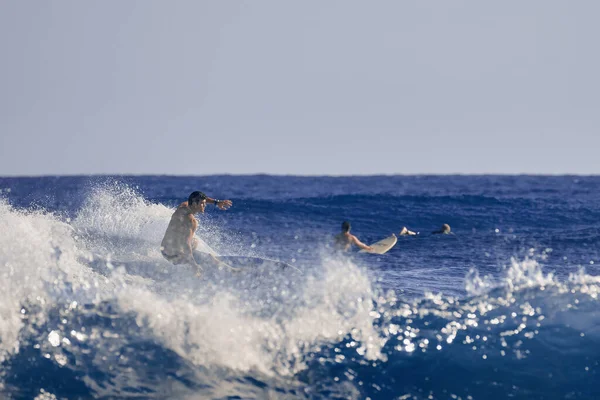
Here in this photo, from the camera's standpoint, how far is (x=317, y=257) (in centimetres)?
1731

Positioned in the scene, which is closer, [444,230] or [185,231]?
[185,231]

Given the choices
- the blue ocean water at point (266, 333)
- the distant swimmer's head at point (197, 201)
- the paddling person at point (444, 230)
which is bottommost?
the blue ocean water at point (266, 333)

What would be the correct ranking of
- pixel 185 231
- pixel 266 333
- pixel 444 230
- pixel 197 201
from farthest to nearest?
pixel 444 230 → pixel 185 231 → pixel 197 201 → pixel 266 333

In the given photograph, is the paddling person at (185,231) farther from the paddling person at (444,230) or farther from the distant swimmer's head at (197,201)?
the paddling person at (444,230)

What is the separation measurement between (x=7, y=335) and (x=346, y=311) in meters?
4.12

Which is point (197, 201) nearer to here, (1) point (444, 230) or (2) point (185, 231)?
(2) point (185, 231)

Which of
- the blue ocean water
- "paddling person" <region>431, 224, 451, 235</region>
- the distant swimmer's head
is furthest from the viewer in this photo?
"paddling person" <region>431, 224, 451, 235</region>

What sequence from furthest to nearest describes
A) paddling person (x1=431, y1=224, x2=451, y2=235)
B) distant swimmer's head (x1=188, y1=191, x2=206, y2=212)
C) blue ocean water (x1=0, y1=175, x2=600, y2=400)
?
paddling person (x1=431, y1=224, x2=451, y2=235), distant swimmer's head (x1=188, y1=191, x2=206, y2=212), blue ocean water (x1=0, y1=175, x2=600, y2=400)

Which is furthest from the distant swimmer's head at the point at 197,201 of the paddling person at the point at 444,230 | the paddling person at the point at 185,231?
the paddling person at the point at 444,230

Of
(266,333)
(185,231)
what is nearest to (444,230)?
(185,231)

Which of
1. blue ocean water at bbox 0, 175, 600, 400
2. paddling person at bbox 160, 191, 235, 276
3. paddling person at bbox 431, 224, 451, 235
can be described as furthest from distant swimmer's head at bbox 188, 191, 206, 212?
paddling person at bbox 431, 224, 451, 235

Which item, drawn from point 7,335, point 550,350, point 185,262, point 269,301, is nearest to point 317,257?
point 185,262

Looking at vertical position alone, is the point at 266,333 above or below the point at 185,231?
below

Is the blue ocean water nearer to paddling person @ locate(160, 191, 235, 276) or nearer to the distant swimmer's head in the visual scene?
paddling person @ locate(160, 191, 235, 276)
